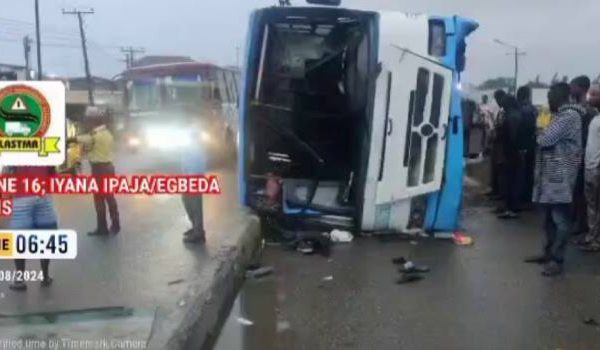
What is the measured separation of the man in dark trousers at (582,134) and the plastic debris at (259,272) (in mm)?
3036

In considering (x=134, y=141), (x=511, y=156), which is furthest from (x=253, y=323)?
(x=134, y=141)

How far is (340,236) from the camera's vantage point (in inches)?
308

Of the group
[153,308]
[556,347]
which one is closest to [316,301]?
[153,308]

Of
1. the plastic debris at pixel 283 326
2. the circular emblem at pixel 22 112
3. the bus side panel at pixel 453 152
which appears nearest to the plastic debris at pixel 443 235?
the bus side panel at pixel 453 152

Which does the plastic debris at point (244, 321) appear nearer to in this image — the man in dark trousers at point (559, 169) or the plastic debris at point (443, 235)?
the man in dark trousers at point (559, 169)

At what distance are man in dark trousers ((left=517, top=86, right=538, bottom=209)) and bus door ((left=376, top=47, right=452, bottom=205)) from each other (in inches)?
89.1

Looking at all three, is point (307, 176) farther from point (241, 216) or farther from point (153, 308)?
point (153, 308)

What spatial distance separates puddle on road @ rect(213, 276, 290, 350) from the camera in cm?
495

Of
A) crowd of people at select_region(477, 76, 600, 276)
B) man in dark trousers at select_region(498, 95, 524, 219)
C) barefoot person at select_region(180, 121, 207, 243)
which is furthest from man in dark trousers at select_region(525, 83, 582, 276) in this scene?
barefoot person at select_region(180, 121, 207, 243)

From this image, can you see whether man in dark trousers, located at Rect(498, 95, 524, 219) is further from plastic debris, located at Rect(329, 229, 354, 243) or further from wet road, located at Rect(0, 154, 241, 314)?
wet road, located at Rect(0, 154, 241, 314)

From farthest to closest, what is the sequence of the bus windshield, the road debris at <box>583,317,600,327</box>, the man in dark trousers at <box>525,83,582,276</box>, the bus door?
the bus windshield → the bus door → the man in dark trousers at <box>525,83,582,276</box> → the road debris at <box>583,317,600,327</box>

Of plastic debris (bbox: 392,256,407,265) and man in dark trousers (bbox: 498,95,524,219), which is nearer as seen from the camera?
plastic debris (bbox: 392,256,407,265)

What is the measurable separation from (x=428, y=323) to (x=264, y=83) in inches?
156

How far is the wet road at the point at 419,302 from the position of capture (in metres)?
4.91
